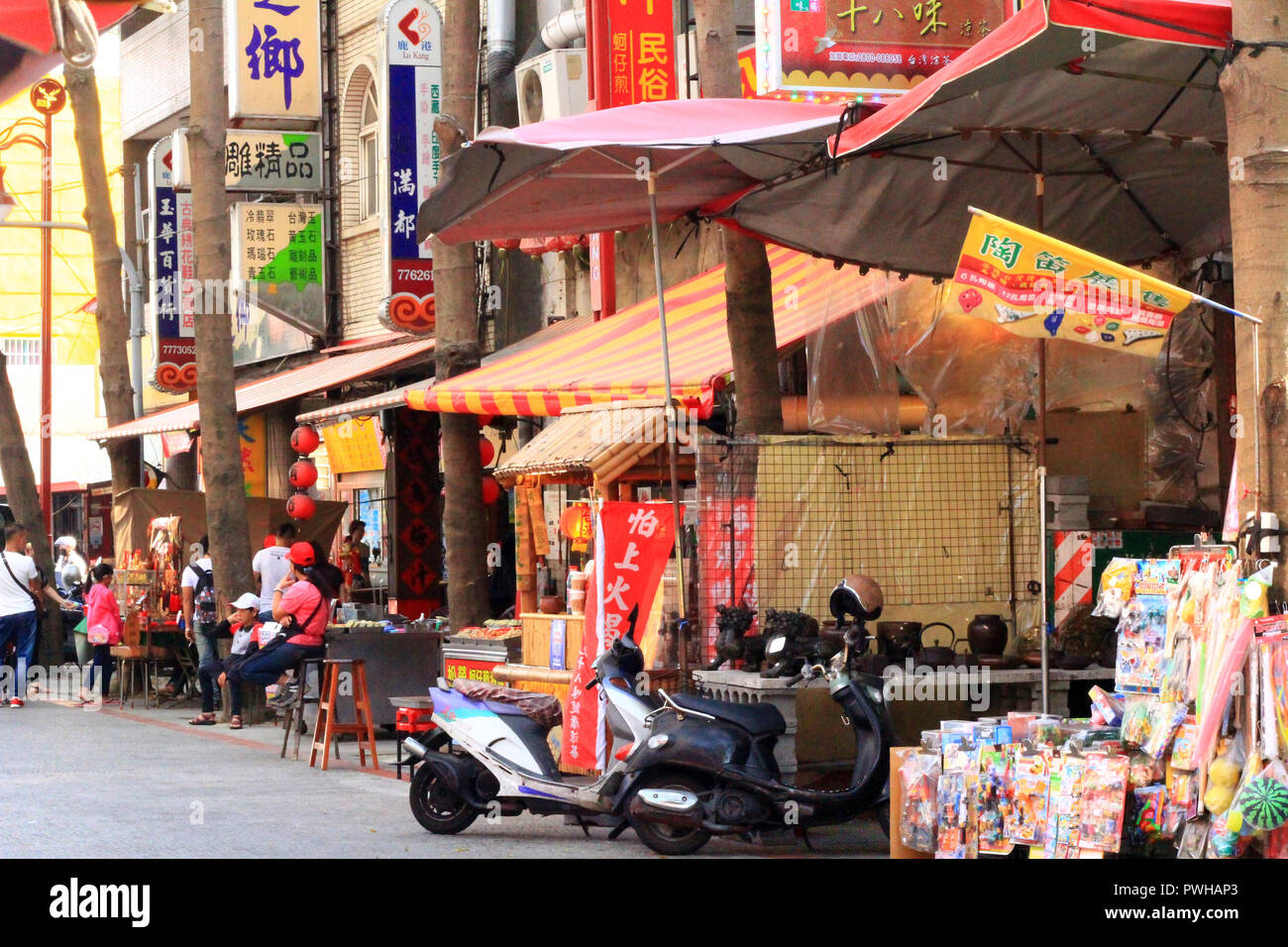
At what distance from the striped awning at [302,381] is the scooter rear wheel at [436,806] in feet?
36.7

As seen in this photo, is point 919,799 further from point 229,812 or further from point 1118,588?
point 229,812

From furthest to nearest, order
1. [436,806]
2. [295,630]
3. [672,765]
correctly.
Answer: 1. [295,630]
2. [436,806]
3. [672,765]

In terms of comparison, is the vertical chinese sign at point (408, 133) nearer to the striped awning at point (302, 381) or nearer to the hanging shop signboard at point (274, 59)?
the striped awning at point (302, 381)

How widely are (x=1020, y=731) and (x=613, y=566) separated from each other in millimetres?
3473

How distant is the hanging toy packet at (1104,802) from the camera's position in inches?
290

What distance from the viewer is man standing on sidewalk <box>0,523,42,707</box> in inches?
726

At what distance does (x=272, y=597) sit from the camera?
17.0 meters

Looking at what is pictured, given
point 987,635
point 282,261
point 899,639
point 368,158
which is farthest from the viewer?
point 368,158

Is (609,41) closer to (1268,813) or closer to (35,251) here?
(1268,813)

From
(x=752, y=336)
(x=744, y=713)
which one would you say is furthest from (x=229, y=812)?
(x=752, y=336)

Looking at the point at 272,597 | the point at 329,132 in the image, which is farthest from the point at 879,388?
the point at 329,132

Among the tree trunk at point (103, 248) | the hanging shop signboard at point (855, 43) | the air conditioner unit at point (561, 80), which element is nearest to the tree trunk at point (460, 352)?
the air conditioner unit at point (561, 80)

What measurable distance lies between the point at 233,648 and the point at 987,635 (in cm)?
859

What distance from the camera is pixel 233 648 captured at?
16438mm
